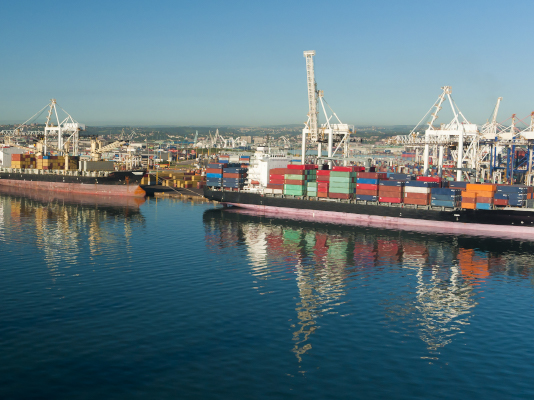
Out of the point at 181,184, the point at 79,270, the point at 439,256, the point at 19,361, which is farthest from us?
the point at 181,184

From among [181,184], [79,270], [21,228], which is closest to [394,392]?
[79,270]

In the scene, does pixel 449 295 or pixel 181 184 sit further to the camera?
pixel 181 184

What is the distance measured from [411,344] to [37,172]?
11675 cm

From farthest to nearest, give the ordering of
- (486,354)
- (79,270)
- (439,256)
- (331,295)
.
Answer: (439,256) < (79,270) < (331,295) < (486,354)

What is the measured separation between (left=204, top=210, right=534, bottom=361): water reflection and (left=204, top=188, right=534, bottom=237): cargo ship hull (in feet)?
14.0

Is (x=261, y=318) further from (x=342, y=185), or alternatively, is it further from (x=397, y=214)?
(x=342, y=185)

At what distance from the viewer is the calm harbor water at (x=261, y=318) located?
80.7ft

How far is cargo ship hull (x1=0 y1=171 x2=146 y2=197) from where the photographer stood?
109812 millimetres

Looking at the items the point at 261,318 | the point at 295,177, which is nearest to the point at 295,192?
the point at 295,177

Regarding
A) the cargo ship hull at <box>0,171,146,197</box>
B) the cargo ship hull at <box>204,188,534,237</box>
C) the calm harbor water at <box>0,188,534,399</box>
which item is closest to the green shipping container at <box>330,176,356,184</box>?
the cargo ship hull at <box>204,188,534,237</box>

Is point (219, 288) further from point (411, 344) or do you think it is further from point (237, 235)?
point (237, 235)

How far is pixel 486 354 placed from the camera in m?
28.5

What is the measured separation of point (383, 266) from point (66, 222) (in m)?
46.4

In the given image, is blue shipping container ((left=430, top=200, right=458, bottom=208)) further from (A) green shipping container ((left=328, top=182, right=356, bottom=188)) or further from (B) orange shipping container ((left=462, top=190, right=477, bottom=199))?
(A) green shipping container ((left=328, top=182, right=356, bottom=188))
